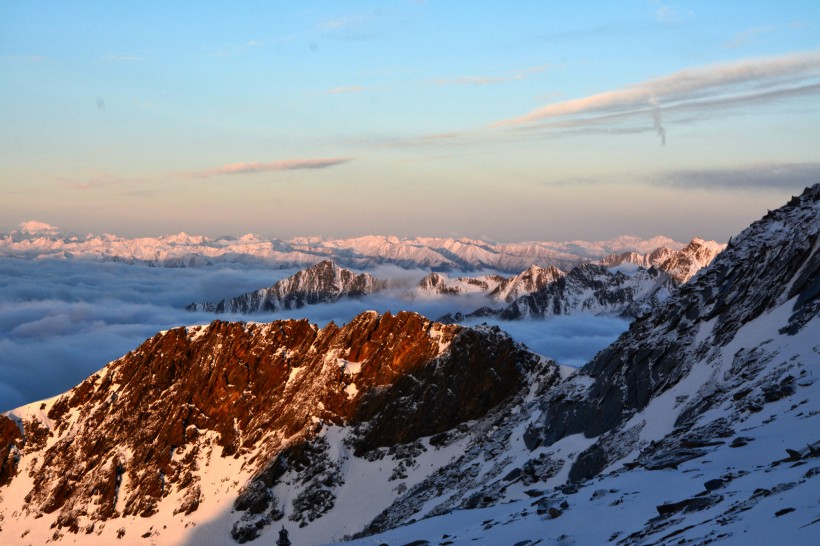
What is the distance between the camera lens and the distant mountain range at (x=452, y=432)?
49125 mm

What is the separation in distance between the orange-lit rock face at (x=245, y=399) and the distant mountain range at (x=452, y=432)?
0.43 m

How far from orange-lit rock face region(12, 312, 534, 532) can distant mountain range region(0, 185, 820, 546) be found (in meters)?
0.43

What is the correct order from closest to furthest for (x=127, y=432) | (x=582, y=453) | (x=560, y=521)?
1. (x=560, y=521)
2. (x=582, y=453)
3. (x=127, y=432)

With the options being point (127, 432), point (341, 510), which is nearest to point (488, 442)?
point (341, 510)

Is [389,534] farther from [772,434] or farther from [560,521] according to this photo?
[772,434]

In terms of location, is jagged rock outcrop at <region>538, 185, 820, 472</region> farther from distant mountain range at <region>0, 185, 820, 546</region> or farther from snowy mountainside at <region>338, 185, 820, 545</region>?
distant mountain range at <region>0, 185, 820, 546</region>

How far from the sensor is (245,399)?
176 m

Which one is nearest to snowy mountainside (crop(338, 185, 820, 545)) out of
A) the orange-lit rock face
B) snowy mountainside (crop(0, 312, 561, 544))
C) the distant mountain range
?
the distant mountain range

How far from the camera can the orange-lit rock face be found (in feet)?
536

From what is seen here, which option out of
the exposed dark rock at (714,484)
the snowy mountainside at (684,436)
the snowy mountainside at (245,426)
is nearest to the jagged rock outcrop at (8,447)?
the snowy mountainside at (245,426)

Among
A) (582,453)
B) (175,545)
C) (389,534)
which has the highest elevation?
(389,534)

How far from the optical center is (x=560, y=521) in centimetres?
4784

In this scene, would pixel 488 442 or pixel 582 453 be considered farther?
pixel 488 442

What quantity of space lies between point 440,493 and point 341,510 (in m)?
27.6
